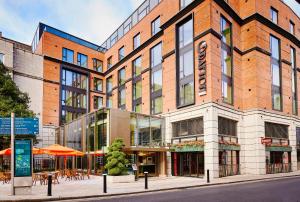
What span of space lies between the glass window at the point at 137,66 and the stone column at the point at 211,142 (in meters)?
16.1

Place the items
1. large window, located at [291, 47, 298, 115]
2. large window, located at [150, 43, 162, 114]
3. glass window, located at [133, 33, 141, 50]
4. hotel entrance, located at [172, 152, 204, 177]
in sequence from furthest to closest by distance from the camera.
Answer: glass window, located at [133, 33, 141, 50] < large window, located at [291, 47, 298, 115] < large window, located at [150, 43, 162, 114] < hotel entrance, located at [172, 152, 204, 177]

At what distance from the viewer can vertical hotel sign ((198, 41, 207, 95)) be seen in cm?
2808

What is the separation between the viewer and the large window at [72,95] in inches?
1863

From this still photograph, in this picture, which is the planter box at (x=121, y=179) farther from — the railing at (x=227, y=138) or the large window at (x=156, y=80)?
the large window at (x=156, y=80)

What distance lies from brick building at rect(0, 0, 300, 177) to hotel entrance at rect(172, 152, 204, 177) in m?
0.09

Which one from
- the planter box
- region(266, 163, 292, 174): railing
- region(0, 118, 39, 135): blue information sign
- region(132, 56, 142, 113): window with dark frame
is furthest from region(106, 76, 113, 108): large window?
region(0, 118, 39, 135): blue information sign

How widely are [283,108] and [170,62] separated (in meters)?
13.7

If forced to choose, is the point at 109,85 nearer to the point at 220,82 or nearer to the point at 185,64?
the point at 185,64

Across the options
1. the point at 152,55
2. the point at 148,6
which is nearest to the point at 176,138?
the point at 152,55

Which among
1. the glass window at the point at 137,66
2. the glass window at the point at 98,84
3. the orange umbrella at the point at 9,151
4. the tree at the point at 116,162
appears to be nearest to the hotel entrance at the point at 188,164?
the tree at the point at 116,162

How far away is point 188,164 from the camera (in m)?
29.3

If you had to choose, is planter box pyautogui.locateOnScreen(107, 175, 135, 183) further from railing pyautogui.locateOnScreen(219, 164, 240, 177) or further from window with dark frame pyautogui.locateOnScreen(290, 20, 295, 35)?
window with dark frame pyautogui.locateOnScreen(290, 20, 295, 35)

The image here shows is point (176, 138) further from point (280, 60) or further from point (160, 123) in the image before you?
point (280, 60)

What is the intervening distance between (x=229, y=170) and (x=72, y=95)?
2839cm
